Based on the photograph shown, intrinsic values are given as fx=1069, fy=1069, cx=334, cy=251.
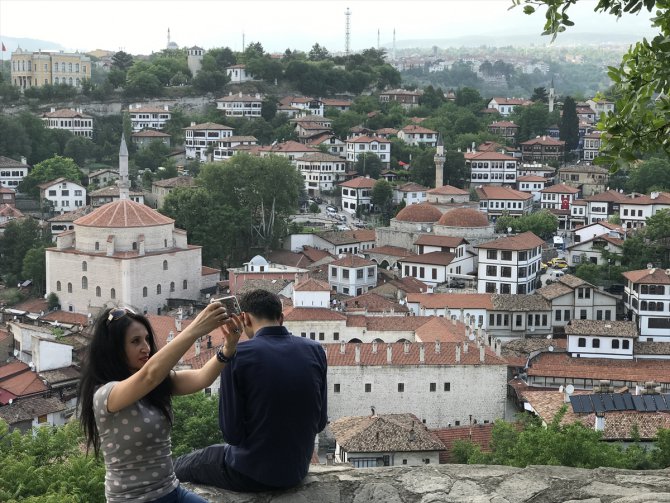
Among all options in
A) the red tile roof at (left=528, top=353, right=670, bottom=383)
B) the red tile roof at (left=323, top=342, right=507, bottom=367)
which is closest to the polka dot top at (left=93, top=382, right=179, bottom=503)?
the red tile roof at (left=323, top=342, right=507, bottom=367)

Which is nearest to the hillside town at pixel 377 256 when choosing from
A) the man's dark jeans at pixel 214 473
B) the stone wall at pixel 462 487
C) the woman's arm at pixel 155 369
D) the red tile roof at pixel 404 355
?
the red tile roof at pixel 404 355

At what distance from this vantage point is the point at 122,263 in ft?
118

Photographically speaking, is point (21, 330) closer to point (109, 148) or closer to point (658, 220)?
point (658, 220)

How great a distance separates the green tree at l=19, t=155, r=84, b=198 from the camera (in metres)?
54.8

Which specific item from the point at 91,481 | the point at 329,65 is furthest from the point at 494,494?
the point at 329,65

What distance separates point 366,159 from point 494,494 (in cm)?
5466

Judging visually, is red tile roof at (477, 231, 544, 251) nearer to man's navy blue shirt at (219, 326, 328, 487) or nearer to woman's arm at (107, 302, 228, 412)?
man's navy blue shirt at (219, 326, 328, 487)

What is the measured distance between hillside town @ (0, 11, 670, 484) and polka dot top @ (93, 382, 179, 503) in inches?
19.0

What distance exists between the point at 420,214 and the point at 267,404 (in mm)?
40040

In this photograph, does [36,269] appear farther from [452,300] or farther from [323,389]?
[323,389]

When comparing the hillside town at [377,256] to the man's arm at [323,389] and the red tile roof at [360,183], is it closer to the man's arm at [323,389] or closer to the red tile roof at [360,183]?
the red tile roof at [360,183]

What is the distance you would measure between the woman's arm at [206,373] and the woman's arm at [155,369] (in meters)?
0.26

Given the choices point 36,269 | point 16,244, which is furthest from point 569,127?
point 36,269

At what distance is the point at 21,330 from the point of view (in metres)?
31.9
